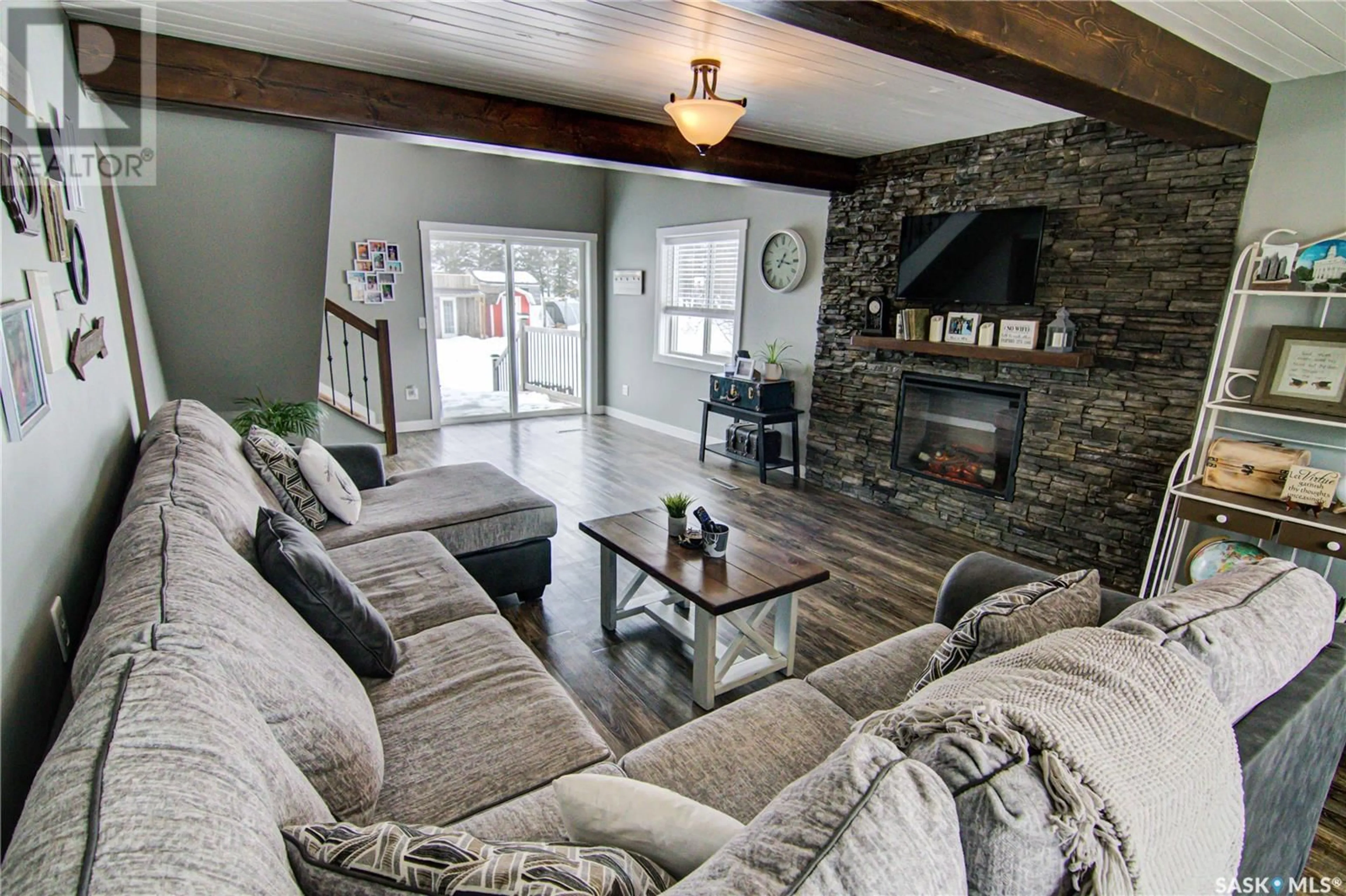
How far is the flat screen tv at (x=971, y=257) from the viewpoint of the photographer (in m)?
3.63

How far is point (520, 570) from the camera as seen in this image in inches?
120

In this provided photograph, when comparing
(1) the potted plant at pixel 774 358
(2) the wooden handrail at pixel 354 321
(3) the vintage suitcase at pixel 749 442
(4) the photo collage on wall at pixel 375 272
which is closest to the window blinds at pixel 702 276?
(1) the potted plant at pixel 774 358

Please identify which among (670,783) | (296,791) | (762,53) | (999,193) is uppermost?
(762,53)

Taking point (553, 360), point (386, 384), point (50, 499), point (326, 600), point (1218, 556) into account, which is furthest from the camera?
point (553, 360)

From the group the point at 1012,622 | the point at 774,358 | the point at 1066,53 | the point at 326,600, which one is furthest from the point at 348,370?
the point at 1012,622

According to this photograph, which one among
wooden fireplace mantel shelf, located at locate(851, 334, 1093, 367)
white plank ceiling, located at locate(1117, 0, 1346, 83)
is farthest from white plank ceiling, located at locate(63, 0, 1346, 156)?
wooden fireplace mantel shelf, located at locate(851, 334, 1093, 367)

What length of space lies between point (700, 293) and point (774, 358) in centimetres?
134

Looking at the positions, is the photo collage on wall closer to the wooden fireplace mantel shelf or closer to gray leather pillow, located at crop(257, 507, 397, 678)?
the wooden fireplace mantel shelf

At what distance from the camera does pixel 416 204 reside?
246 inches

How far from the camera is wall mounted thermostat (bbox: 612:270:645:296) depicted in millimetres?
6871

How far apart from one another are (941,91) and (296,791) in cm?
341

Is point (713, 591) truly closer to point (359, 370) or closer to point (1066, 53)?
point (1066, 53)

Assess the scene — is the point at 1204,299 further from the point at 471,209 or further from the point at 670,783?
the point at 471,209

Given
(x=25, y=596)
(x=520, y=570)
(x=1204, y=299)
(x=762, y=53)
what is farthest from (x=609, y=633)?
(x=1204, y=299)
